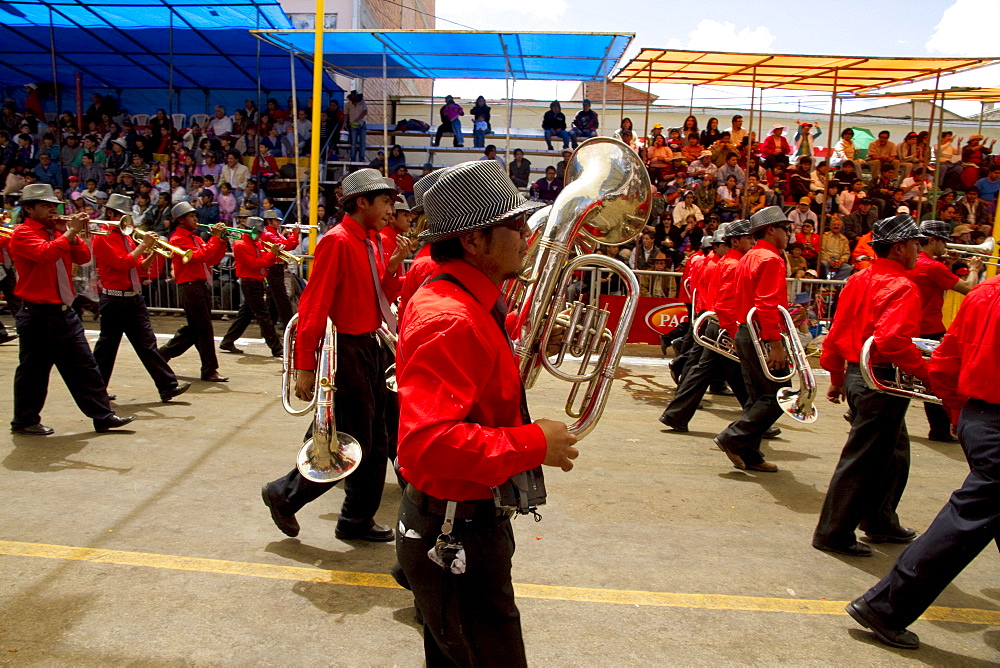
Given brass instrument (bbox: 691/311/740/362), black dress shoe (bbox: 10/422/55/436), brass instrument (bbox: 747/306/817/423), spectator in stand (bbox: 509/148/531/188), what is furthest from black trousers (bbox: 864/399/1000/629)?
spectator in stand (bbox: 509/148/531/188)

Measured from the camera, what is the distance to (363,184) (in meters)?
3.84

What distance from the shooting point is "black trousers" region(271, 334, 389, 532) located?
12.3 ft

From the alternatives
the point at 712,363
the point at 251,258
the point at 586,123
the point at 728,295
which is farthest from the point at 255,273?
the point at 586,123

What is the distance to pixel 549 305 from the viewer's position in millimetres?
2422

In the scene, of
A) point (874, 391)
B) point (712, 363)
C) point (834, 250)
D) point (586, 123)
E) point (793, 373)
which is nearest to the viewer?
point (874, 391)

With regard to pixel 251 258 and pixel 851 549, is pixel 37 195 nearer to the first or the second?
pixel 251 258

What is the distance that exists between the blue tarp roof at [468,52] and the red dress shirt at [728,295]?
246 inches

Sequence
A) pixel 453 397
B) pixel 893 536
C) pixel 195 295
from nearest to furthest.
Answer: pixel 453 397
pixel 893 536
pixel 195 295

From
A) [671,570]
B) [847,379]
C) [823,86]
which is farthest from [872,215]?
[671,570]

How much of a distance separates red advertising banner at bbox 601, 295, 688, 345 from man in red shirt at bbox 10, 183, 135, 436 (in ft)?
21.5

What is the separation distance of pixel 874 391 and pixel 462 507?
9.29 feet

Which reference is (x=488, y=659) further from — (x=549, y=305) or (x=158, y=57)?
(x=158, y=57)

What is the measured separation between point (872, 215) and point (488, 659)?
13397mm

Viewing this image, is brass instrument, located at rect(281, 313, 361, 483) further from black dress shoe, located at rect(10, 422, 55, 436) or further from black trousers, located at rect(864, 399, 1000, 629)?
black dress shoe, located at rect(10, 422, 55, 436)
